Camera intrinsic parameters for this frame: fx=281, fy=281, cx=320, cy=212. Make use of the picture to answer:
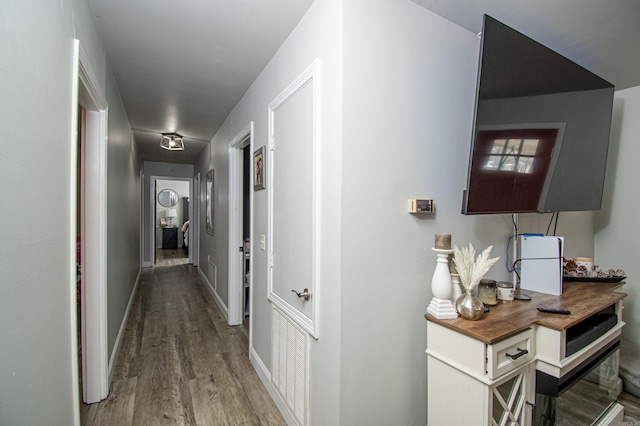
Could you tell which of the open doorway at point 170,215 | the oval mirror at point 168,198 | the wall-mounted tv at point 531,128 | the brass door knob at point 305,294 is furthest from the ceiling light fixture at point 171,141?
the oval mirror at point 168,198

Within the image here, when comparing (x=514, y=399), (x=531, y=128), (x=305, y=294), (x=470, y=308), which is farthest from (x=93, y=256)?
(x=531, y=128)

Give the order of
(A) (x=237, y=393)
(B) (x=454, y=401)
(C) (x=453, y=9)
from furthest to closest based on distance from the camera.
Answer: (A) (x=237, y=393), (C) (x=453, y=9), (B) (x=454, y=401)

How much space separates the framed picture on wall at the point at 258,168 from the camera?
7.41 feet

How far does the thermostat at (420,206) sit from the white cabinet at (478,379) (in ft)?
1.91

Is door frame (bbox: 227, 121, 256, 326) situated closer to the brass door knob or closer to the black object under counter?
the brass door knob

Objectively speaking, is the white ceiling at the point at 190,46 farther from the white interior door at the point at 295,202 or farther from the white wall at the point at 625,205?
the white wall at the point at 625,205

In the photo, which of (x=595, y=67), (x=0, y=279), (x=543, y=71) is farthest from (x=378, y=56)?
(x=595, y=67)

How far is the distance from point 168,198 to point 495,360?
10.4m

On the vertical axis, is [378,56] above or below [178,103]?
below

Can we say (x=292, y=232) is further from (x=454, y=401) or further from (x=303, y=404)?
(x=454, y=401)

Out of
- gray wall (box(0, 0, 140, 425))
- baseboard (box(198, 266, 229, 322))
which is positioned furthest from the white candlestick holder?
baseboard (box(198, 266, 229, 322))

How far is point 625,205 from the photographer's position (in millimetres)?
2543

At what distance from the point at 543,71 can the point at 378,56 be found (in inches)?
39.0

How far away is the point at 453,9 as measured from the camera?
1600mm
